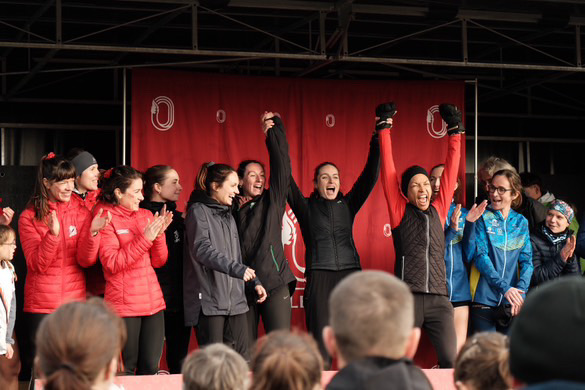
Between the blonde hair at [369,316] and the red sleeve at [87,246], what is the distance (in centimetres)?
332

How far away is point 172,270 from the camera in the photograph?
5.60 m

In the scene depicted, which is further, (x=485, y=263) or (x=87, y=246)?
(x=485, y=263)

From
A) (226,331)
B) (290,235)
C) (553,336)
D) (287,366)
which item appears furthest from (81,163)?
(553,336)

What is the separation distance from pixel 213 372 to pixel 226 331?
2.87 metres

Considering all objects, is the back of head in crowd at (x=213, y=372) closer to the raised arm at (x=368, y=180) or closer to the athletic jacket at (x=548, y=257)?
the raised arm at (x=368, y=180)

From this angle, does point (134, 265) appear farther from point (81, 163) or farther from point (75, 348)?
point (75, 348)

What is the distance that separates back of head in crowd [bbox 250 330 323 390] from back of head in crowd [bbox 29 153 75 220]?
2.91m

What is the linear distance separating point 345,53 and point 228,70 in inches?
91.3

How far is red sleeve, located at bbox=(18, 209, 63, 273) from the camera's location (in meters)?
4.94

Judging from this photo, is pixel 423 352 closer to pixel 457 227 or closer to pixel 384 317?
pixel 457 227

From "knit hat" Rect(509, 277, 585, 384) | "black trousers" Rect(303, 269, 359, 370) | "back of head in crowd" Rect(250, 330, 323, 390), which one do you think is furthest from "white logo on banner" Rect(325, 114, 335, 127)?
"knit hat" Rect(509, 277, 585, 384)

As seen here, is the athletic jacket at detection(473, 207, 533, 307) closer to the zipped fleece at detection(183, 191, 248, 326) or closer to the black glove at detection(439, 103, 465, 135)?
the black glove at detection(439, 103, 465, 135)

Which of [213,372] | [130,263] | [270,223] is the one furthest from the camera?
[270,223]

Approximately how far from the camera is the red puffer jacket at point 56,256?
498cm
